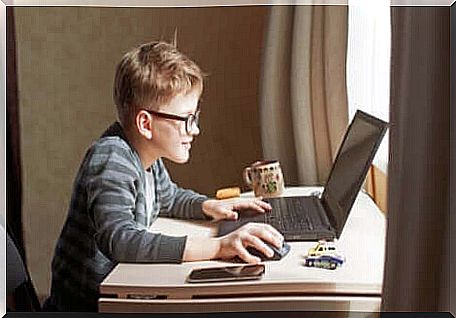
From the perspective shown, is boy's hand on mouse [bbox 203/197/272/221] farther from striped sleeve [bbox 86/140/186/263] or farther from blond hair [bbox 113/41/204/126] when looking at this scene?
blond hair [bbox 113/41/204/126]

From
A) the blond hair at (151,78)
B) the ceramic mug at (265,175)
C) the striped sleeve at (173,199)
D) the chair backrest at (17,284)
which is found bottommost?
the chair backrest at (17,284)

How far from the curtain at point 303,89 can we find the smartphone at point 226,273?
0.59 feet

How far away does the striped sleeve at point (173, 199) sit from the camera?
1.84 m

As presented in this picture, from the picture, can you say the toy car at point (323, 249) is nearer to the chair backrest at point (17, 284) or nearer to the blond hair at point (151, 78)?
the blond hair at point (151, 78)


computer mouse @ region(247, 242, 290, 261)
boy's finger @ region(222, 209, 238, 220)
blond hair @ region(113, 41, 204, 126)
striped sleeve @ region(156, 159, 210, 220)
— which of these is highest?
blond hair @ region(113, 41, 204, 126)

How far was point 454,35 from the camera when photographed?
6.08ft

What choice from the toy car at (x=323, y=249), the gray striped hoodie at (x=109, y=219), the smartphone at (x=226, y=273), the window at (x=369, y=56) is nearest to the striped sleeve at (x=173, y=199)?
the gray striped hoodie at (x=109, y=219)

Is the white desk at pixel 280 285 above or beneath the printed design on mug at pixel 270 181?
beneath

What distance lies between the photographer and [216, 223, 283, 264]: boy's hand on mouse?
5.95 feet

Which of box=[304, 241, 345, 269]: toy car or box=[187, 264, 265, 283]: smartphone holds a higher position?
box=[304, 241, 345, 269]: toy car

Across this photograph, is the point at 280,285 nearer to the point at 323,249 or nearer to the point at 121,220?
the point at 323,249

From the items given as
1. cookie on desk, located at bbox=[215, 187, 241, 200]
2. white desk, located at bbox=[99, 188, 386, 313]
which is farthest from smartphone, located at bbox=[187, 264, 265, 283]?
cookie on desk, located at bbox=[215, 187, 241, 200]

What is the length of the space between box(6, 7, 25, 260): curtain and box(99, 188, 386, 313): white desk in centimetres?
21

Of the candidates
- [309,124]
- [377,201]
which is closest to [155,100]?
[309,124]
